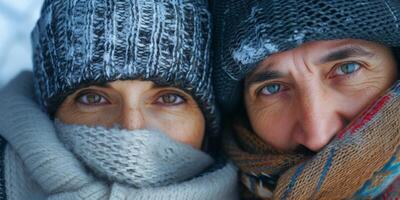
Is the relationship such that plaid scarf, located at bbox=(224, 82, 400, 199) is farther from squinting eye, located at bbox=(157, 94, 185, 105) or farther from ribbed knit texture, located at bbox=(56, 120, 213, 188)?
squinting eye, located at bbox=(157, 94, 185, 105)

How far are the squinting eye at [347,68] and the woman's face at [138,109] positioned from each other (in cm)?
43

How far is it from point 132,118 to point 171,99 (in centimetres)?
18

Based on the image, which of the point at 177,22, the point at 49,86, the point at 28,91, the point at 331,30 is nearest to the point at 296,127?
the point at 331,30

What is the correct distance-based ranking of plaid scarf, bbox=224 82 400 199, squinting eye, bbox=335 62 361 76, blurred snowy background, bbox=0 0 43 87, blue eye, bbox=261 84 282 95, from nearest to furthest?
plaid scarf, bbox=224 82 400 199 → squinting eye, bbox=335 62 361 76 → blue eye, bbox=261 84 282 95 → blurred snowy background, bbox=0 0 43 87

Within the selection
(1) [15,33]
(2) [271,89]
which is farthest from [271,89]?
(1) [15,33]

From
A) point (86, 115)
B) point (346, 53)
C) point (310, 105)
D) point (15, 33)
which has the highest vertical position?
point (346, 53)

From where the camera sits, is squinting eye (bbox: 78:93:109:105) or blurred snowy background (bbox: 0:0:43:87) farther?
blurred snowy background (bbox: 0:0:43:87)

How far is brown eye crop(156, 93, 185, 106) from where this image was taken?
6.05 ft

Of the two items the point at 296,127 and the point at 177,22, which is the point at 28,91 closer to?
the point at 177,22

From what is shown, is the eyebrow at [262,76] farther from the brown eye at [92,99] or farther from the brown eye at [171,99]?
the brown eye at [92,99]

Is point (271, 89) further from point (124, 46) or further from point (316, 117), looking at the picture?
point (124, 46)

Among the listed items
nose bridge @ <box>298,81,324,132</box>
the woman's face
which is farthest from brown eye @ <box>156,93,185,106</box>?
nose bridge @ <box>298,81,324,132</box>

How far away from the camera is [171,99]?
1.86 metres

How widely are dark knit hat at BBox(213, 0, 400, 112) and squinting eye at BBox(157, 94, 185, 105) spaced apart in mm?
160
